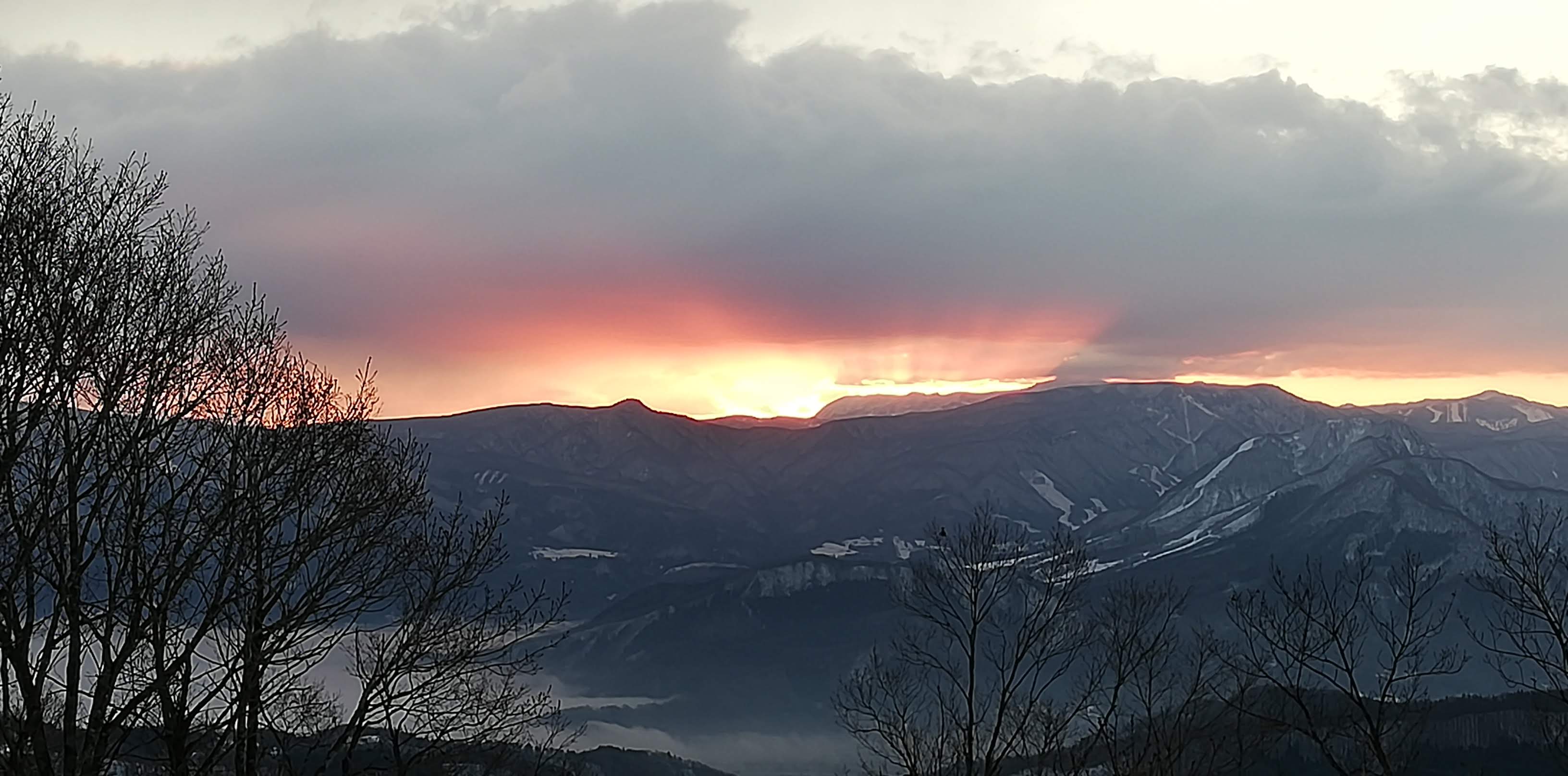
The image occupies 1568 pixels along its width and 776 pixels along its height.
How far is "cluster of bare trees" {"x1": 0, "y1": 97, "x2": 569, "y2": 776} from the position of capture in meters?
17.2

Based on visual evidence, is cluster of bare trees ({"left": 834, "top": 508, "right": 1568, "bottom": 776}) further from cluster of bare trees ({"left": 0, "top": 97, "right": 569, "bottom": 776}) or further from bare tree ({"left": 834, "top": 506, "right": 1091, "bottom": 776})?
cluster of bare trees ({"left": 0, "top": 97, "right": 569, "bottom": 776})

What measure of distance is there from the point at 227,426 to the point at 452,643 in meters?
6.18

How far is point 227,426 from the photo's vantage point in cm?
2155

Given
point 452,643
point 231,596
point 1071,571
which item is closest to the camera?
point 231,596

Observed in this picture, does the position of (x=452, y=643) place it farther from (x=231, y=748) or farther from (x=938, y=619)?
(x=938, y=619)

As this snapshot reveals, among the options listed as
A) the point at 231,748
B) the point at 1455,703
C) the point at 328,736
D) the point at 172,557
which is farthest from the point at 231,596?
the point at 1455,703

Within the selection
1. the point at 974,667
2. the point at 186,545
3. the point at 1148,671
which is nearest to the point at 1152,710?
the point at 1148,671

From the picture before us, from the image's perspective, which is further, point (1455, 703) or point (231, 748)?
point (1455, 703)

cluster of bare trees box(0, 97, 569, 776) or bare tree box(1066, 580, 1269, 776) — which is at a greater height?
cluster of bare trees box(0, 97, 569, 776)

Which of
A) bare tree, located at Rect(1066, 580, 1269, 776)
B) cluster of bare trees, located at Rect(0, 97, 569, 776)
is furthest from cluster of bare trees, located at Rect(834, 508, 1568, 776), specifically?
cluster of bare trees, located at Rect(0, 97, 569, 776)

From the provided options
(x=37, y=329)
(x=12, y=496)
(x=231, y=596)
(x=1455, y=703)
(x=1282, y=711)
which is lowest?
(x=1455, y=703)

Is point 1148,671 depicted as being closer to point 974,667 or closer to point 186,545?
point 974,667

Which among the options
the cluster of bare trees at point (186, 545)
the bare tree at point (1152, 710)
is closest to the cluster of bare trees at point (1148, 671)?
the bare tree at point (1152, 710)

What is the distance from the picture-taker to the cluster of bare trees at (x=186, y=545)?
17.2m
